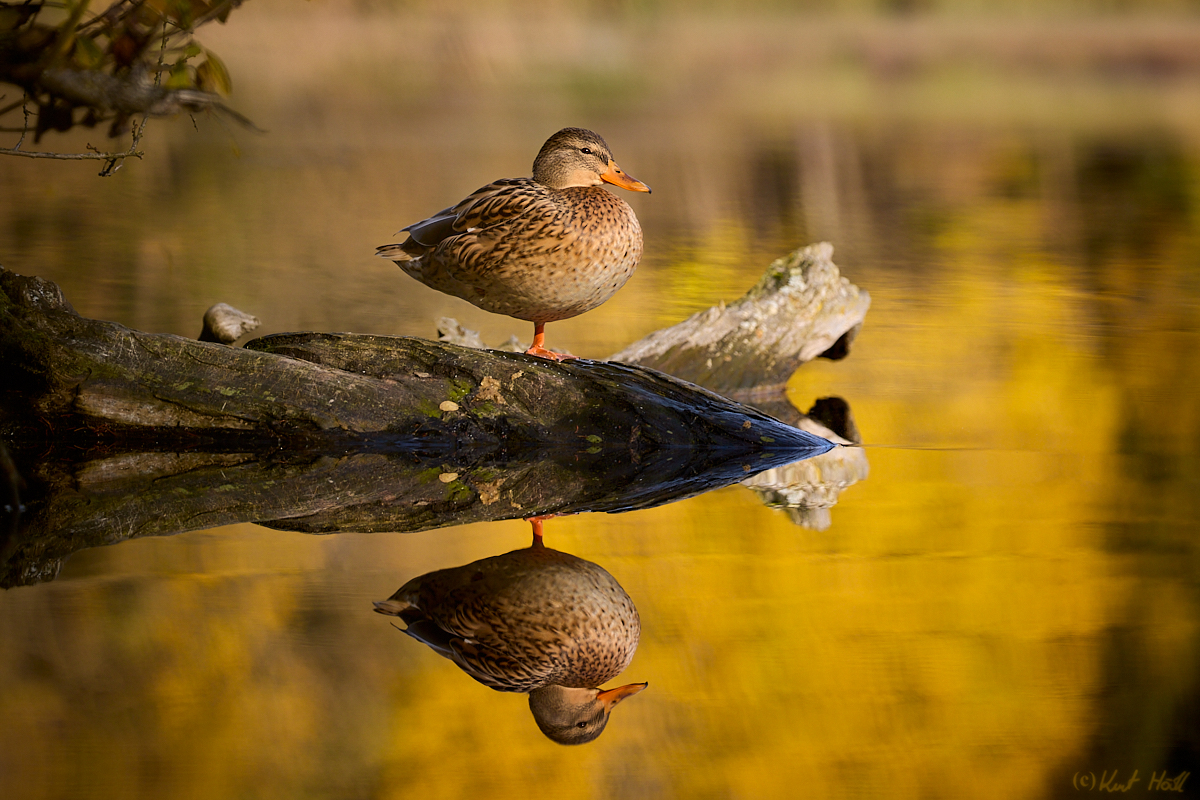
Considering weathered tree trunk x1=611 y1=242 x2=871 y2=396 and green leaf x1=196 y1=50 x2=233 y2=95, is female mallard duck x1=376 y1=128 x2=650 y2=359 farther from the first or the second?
green leaf x1=196 y1=50 x2=233 y2=95

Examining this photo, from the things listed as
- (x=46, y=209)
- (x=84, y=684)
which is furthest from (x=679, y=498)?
Answer: (x=46, y=209)

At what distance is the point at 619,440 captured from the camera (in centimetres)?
549

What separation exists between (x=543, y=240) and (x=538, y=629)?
2.04 m

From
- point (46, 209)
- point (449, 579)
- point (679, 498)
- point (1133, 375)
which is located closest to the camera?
point (449, 579)

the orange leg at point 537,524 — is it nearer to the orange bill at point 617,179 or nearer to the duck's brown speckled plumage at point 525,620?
the duck's brown speckled plumage at point 525,620

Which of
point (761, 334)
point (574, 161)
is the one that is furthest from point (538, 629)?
point (761, 334)

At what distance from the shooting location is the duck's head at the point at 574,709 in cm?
304

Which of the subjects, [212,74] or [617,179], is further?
[617,179]

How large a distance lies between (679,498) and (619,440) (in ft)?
2.55

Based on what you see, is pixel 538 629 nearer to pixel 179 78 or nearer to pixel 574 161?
pixel 179 78

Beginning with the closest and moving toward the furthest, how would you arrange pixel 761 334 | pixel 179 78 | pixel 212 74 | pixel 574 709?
pixel 574 709 → pixel 179 78 → pixel 212 74 → pixel 761 334

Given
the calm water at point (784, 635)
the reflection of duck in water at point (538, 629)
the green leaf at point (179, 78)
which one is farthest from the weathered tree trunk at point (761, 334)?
the green leaf at point (179, 78)

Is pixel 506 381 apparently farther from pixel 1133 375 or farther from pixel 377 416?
pixel 1133 375

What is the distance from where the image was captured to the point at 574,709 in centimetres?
315
